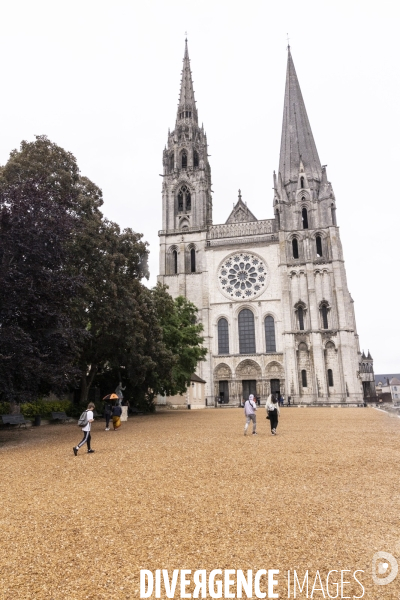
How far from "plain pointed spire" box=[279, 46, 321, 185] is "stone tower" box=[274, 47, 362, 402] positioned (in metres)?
0.15

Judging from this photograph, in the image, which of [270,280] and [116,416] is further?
[270,280]

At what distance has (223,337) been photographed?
152ft

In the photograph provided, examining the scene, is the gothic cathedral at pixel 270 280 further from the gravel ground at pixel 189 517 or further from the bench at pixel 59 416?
the gravel ground at pixel 189 517

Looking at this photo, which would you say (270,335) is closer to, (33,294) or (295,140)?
(295,140)

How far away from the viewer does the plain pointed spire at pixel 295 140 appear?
5162 centimetres

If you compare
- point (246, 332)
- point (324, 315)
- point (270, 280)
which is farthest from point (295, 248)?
point (246, 332)

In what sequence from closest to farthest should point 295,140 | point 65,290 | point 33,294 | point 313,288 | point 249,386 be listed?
1. point 33,294
2. point 65,290
3. point 249,386
4. point 313,288
5. point 295,140

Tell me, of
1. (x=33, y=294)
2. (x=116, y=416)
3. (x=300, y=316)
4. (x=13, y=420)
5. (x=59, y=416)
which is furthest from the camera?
(x=300, y=316)

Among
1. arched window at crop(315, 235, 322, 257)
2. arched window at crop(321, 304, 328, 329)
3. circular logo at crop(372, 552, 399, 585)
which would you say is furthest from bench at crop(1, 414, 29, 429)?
arched window at crop(315, 235, 322, 257)

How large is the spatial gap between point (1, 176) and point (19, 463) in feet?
40.9

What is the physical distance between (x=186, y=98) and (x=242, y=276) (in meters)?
28.6

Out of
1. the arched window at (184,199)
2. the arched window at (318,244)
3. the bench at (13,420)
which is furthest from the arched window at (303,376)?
the bench at (13,420)

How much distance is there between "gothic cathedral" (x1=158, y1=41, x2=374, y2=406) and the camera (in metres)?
43.5

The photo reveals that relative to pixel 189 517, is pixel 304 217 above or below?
above
